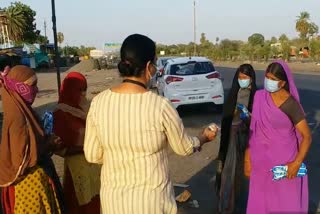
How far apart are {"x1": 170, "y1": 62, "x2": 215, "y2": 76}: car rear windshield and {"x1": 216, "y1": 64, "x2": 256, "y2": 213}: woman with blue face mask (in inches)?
347

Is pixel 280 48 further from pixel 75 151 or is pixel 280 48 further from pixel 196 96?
pixel 75 151

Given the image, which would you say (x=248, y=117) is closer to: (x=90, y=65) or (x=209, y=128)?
(x=209, y=128)

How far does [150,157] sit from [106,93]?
42 cm

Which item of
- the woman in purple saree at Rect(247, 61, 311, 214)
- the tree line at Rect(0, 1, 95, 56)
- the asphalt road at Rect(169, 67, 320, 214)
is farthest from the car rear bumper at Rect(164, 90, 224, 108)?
the tree line at Rect(0, 1, 95, 56)

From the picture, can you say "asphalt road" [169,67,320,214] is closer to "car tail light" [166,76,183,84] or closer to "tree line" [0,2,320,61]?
"car tail light" [166,76,183,84]

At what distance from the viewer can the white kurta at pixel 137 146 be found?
2.45m

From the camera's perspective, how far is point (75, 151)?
3771 millimetres

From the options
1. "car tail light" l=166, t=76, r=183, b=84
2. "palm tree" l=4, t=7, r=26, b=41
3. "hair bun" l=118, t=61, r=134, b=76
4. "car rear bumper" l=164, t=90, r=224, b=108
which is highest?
"palm tree" l=4, t=7, r=26, b=41

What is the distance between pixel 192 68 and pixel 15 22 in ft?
180

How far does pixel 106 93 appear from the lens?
2.57 metres

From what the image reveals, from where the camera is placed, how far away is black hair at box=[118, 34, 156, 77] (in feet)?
8.05

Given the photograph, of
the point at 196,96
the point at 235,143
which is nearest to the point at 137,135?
the point at 235,143

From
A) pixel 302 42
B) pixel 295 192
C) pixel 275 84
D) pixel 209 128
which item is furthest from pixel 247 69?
pixel 302 42

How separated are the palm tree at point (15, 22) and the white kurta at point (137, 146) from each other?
62.1 m
